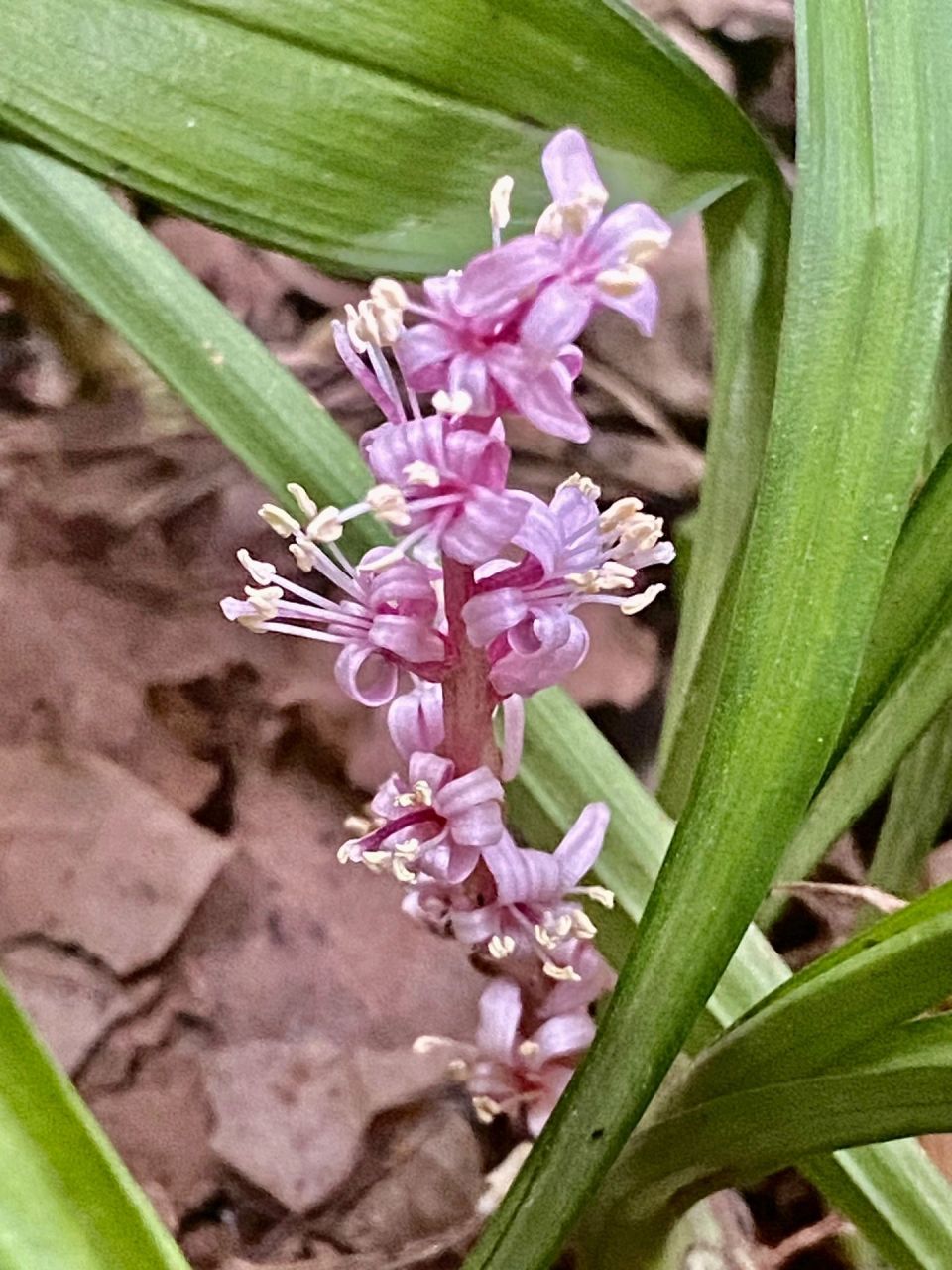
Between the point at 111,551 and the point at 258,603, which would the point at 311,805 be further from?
the point at 258,603

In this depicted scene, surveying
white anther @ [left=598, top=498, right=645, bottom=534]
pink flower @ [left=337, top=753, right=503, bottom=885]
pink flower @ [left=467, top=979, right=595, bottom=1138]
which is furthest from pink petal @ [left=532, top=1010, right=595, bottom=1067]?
white anther @ [left=598, top=498, right=645, bottom=534]

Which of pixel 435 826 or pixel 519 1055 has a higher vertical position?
pixel 435 826

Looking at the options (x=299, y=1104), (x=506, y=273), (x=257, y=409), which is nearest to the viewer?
(x=506, y=273)

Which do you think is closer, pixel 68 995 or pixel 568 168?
pixel 568 168

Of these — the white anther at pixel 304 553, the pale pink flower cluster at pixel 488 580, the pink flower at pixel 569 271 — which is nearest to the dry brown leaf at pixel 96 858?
the pale pink flower cluster at pixel 488 580

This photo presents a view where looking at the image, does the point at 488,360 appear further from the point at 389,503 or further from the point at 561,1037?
the point at 561,1037

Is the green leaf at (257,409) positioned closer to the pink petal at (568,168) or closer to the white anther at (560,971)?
the white anther at (560,971)

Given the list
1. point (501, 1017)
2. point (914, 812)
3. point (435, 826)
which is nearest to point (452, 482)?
point (435, 826)
